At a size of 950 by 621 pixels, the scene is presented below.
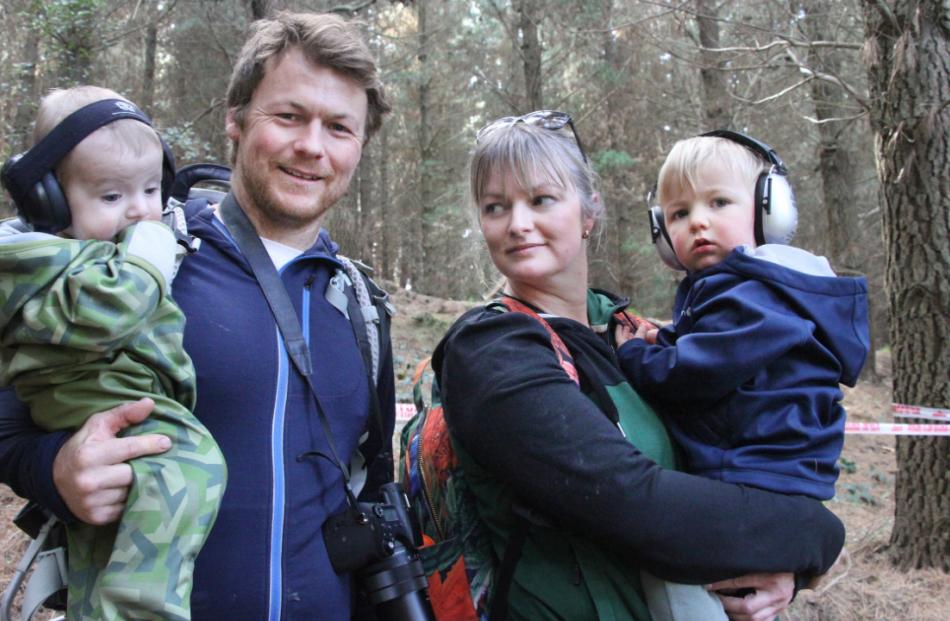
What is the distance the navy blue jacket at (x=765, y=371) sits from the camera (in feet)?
5.81

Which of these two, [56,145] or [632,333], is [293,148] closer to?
[56,145]

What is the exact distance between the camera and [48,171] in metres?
1.81

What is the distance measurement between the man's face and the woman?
57 cm

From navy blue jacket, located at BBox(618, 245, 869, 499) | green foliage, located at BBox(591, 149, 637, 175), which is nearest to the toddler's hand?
navy blue jacket, located at BBox(618, 245, 869, 499)

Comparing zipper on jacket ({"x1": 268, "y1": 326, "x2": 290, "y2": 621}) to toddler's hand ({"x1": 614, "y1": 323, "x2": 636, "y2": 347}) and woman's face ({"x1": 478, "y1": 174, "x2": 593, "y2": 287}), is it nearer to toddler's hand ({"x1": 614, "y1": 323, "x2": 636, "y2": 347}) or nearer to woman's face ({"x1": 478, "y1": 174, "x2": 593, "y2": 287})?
woman's face ({"x1": 478, "y1": 174, "x2": 593, "y2": 287})

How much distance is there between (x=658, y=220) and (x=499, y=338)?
0.97 metres

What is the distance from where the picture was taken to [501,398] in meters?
1.64

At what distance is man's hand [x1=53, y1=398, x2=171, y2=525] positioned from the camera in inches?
62.6

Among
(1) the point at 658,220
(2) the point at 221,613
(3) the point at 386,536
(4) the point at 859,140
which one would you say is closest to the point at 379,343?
(3) the point at 386,536

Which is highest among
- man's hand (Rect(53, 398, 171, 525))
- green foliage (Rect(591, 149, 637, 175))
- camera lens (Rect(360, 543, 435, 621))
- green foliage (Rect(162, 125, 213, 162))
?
green foliage (Rect(162, 125, 213, 162))

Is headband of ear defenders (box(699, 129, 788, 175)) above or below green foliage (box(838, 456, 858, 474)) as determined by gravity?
above

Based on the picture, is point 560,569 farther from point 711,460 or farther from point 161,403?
point 161,403

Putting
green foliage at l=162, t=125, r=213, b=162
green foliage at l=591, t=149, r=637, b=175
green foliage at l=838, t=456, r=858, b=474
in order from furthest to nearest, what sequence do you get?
1. green foliage at l=591, t=149, r=637, b=175
2. green foliage at l=838, t=456, r=858, b=474
3. green foliage at l=162, t=125, r=213, b=162

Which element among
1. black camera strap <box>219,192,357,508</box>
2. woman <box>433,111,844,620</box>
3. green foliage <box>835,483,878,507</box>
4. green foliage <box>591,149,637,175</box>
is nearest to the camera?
woman <box>433,111,844,620</box>
